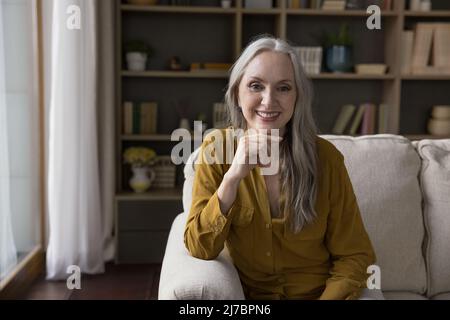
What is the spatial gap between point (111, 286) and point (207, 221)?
175 centimetres

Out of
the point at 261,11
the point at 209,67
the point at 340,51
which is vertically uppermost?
the point at 261,11

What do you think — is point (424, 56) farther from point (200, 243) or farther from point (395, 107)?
point (200, 243)

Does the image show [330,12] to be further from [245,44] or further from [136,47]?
[136,47]

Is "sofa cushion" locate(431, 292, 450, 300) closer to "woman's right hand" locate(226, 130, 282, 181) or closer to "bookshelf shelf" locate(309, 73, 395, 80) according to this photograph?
"woman's right hand" locate(226, 130, 282, 181)

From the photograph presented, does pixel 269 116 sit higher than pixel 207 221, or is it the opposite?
pixel 269 116

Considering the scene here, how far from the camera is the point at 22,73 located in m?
2.81

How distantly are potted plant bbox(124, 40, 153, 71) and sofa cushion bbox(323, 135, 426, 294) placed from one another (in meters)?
2.00

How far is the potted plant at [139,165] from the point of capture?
11.6ft

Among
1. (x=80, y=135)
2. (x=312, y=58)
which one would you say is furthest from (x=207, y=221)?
(x=312, y=58)

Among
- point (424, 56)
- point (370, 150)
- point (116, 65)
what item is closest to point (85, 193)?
point (116, 65)

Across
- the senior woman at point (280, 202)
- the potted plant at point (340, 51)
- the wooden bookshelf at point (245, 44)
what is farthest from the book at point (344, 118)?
the senior woman at point (280, 202)

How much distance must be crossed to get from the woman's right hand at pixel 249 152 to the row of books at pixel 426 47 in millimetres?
2532

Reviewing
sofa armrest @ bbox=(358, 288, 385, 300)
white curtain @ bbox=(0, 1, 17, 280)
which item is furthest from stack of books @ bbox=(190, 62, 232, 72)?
sofa armrest @ bbox=(358, 288, 385, 300)

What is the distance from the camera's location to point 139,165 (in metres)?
3.54
